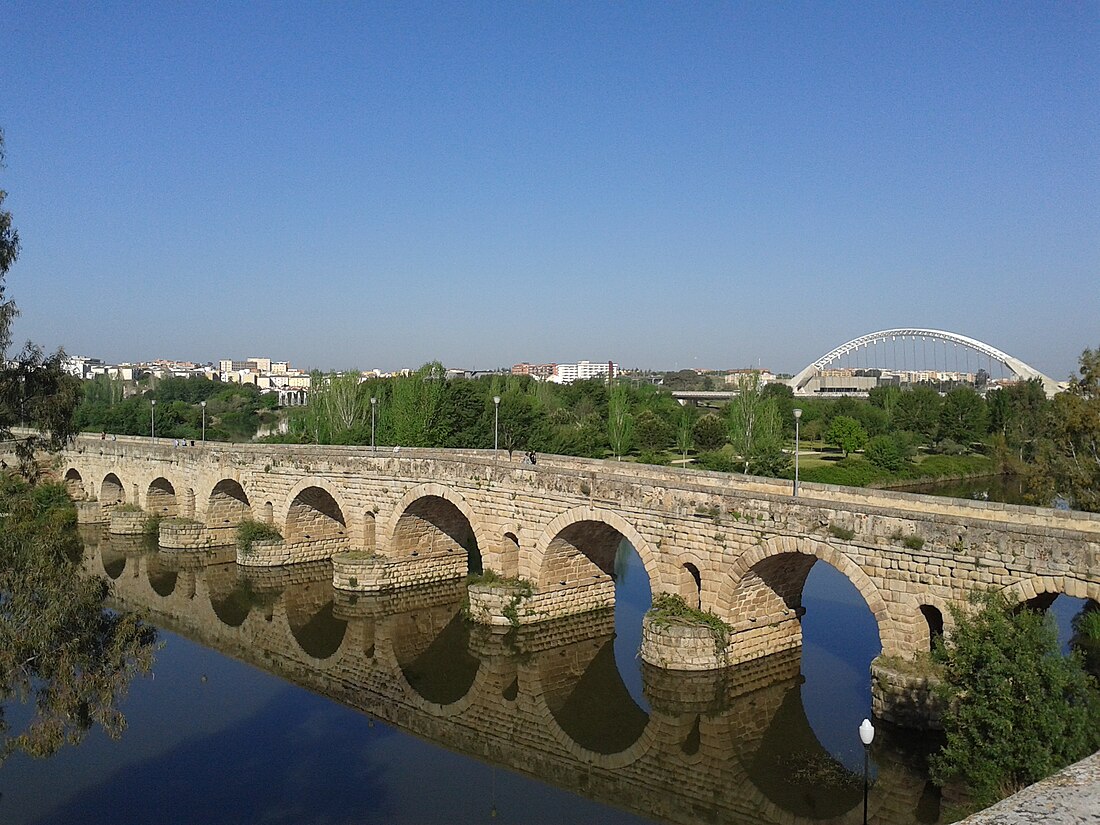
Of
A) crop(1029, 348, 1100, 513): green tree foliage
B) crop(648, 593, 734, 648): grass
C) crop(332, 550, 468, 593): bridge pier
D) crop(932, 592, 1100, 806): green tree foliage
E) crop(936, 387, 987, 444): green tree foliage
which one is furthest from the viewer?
crop(936, 387, 987, 444): green tree foliage

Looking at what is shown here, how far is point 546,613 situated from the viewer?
70.3ft

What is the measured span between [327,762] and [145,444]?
24.0 metres

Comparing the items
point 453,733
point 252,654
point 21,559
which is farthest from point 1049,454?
point 21,559

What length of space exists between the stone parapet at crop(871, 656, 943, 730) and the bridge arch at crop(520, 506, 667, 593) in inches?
227

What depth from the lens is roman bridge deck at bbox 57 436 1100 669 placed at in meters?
13.7

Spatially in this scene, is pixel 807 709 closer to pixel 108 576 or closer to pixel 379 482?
pixel 379 482

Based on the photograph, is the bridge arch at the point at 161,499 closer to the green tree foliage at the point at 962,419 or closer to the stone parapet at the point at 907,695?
the stone parapet at the point at 907,695

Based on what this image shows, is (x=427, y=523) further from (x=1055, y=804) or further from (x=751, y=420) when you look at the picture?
(x=751, y=420)

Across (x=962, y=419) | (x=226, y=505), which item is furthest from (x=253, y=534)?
(x=962, y=419)

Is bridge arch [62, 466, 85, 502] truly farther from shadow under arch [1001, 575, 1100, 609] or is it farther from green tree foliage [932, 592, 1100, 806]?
green tree foliage [932, 592, 1100, 806]

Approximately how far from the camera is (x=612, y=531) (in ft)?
72.4

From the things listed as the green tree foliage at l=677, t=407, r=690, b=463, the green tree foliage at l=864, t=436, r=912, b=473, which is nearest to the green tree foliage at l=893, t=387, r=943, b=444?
the green tree foliage at l=864, t=436, r=912, b=473

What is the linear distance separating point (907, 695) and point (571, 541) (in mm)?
9084

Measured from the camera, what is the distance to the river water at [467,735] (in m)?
13.2
